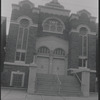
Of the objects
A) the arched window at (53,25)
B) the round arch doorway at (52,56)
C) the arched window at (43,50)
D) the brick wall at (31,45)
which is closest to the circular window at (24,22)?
the brick wall at (31,45)

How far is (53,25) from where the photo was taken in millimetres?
18891

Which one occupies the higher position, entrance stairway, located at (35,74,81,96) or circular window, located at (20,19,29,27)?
circular window, located at (20,19,29,27)

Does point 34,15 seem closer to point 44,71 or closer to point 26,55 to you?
point 26,55

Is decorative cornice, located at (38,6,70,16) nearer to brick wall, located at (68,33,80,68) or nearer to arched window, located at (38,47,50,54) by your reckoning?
brick wall, located at (68,33,80,68)

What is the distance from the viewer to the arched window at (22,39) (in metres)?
16.3

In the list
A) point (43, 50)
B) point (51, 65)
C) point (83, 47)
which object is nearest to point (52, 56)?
point (51, 65)

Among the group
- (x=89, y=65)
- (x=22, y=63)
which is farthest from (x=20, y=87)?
(x=89, y=65)

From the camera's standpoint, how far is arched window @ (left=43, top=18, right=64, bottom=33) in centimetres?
1866

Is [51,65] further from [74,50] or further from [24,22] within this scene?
[24,22]

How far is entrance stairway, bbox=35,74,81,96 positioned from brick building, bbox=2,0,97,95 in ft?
10.3

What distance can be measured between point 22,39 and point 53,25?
189 inches

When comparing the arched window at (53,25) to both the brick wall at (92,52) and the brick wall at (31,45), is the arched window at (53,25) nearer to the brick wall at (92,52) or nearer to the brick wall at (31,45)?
the brick wall at (31,45)

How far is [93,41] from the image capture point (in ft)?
59.1

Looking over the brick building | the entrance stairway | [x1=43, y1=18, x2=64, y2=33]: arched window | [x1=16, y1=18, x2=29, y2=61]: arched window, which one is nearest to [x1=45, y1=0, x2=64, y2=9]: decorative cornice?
the brick building
